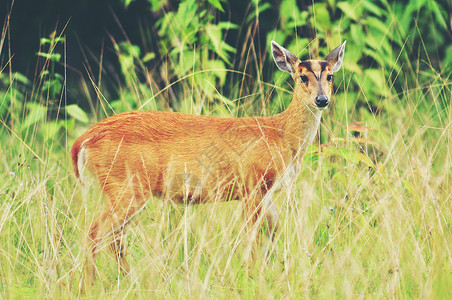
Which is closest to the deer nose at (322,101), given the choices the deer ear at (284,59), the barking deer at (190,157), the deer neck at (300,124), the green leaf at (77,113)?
the barking deer at (190,157)

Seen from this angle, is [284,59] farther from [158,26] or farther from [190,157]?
[158,26]

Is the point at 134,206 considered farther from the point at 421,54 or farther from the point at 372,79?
the point at 421,54

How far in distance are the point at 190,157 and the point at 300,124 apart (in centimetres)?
84

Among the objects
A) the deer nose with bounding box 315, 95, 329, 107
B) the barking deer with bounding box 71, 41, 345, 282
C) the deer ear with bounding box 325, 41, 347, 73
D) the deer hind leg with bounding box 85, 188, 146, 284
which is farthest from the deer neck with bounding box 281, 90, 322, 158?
the deer hind leg with bounding box 85, 188, 146, 284

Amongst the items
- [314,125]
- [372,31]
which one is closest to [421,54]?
[372,31]

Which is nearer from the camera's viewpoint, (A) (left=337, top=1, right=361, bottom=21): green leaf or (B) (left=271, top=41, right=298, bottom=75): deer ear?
(B) (left=271, top=41, right=298, bottom=75): deer ear

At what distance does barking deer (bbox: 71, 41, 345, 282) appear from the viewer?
412cm

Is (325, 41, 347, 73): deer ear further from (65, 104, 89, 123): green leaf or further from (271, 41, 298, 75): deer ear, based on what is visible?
(65, 104, 89, 123): green leaf

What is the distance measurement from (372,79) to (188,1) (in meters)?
1.88

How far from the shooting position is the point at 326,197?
467 centimetres

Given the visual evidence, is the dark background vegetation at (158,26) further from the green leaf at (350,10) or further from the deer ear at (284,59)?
the deer ear at (284,59)

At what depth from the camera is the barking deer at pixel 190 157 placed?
412 cm

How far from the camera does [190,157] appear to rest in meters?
4.24

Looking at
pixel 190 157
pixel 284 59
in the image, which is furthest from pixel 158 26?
pixel 190 157
